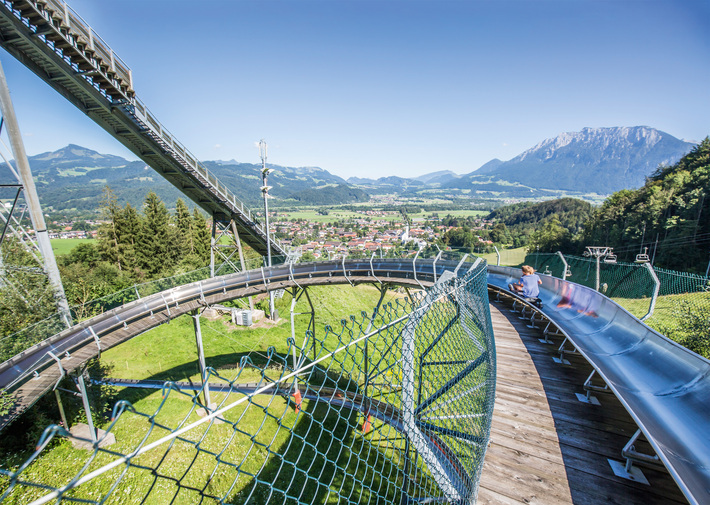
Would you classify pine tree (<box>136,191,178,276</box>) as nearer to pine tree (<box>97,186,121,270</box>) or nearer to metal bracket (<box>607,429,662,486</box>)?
pine tree (<box>97,186,121,270</box>)

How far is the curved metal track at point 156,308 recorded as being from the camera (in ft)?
27.0

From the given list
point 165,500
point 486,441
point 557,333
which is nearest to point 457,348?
point 486,441

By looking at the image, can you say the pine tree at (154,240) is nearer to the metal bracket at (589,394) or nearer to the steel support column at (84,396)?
the steel support column at (84,396)

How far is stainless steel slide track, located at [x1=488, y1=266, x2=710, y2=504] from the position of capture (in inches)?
131

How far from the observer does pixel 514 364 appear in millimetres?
5430

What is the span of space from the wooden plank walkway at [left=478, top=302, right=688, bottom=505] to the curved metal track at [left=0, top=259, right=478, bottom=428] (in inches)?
151

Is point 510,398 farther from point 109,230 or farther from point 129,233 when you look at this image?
point 109,230

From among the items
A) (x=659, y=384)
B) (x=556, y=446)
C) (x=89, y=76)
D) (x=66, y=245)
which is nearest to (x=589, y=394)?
(x=659, y=384)

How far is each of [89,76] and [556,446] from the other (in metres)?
17.1

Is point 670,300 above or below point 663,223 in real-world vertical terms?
above

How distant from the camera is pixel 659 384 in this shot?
14.7ft

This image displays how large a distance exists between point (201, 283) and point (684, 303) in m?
16.2

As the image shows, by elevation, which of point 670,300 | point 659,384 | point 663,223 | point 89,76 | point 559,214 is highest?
point 89,76

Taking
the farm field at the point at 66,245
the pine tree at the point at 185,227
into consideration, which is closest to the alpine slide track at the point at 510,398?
the pine tree at the point at 185,227
